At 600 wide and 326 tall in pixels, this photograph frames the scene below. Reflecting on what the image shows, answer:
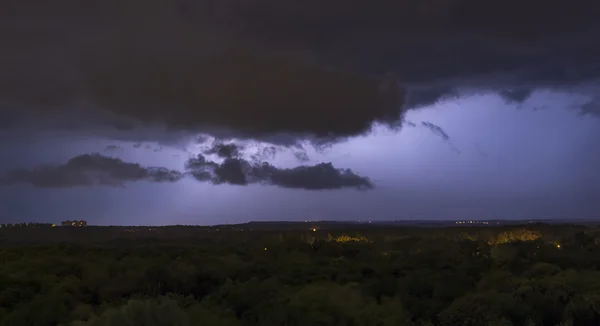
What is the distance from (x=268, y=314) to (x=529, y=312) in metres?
7.66

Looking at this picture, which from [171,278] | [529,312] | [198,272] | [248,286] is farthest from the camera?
[198,272]

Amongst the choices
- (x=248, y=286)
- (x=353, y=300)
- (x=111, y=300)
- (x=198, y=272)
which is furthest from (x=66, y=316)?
(x=198, y=272)

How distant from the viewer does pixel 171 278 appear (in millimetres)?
28875

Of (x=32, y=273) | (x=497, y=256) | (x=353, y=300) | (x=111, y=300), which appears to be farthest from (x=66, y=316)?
(x=497, y=256)

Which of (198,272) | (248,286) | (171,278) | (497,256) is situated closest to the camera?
(248,286)

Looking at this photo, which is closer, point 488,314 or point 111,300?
point 488,314

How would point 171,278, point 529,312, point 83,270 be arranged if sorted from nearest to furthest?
1. point 529,312
2. point 171,278
3. point 83,270

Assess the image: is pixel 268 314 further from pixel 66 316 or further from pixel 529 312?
pixel 529 312

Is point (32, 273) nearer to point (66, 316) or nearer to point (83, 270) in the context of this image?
point (83, 270)

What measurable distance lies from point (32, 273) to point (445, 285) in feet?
65.7

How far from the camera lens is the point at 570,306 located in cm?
1994

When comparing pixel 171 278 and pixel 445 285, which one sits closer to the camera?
pixel 445 285

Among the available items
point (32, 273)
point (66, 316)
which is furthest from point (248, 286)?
point (32, 273)

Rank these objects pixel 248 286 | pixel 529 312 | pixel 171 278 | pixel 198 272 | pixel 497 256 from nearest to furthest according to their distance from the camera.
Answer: pixel 529 312 → pixel 248 286 → pixel 171 278 → pixel 198 272 → pixel 497 256
